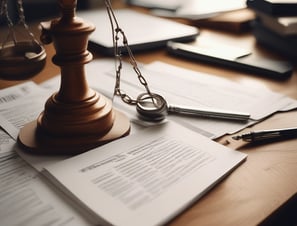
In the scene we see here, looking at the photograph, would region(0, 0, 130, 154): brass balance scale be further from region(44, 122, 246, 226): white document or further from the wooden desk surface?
the wooden desk surface

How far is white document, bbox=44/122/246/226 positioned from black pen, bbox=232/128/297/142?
45 mm

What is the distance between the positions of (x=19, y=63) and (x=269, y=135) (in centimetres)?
39

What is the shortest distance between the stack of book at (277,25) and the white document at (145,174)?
1.62 ft

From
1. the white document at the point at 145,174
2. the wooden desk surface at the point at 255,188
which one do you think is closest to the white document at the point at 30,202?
the white document at the point at 145,174

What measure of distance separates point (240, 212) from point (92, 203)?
18cm

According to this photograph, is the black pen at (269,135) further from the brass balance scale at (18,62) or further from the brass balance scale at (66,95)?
the brass balance scale at (18,62)

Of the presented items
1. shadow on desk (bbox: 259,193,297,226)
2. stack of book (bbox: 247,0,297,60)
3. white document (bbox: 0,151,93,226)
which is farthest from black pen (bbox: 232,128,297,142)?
stack of book (bbox: 247,0,297,60)

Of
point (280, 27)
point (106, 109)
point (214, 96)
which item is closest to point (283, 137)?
point (214, 96)

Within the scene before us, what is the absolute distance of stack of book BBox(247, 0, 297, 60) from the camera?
978mm

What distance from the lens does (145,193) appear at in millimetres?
502

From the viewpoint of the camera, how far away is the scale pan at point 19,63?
0.55 m

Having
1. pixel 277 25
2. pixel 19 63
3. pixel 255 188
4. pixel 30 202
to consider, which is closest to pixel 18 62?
pixel 19 63

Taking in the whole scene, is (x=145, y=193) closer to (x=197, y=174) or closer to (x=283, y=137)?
(x=197, y=174)

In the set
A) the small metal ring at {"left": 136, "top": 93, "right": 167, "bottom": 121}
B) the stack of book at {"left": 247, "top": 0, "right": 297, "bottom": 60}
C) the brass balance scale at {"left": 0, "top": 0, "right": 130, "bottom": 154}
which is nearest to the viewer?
the brass balance scale at {"left": 0, "top": 0, "right": 130, "bottom": 154}
